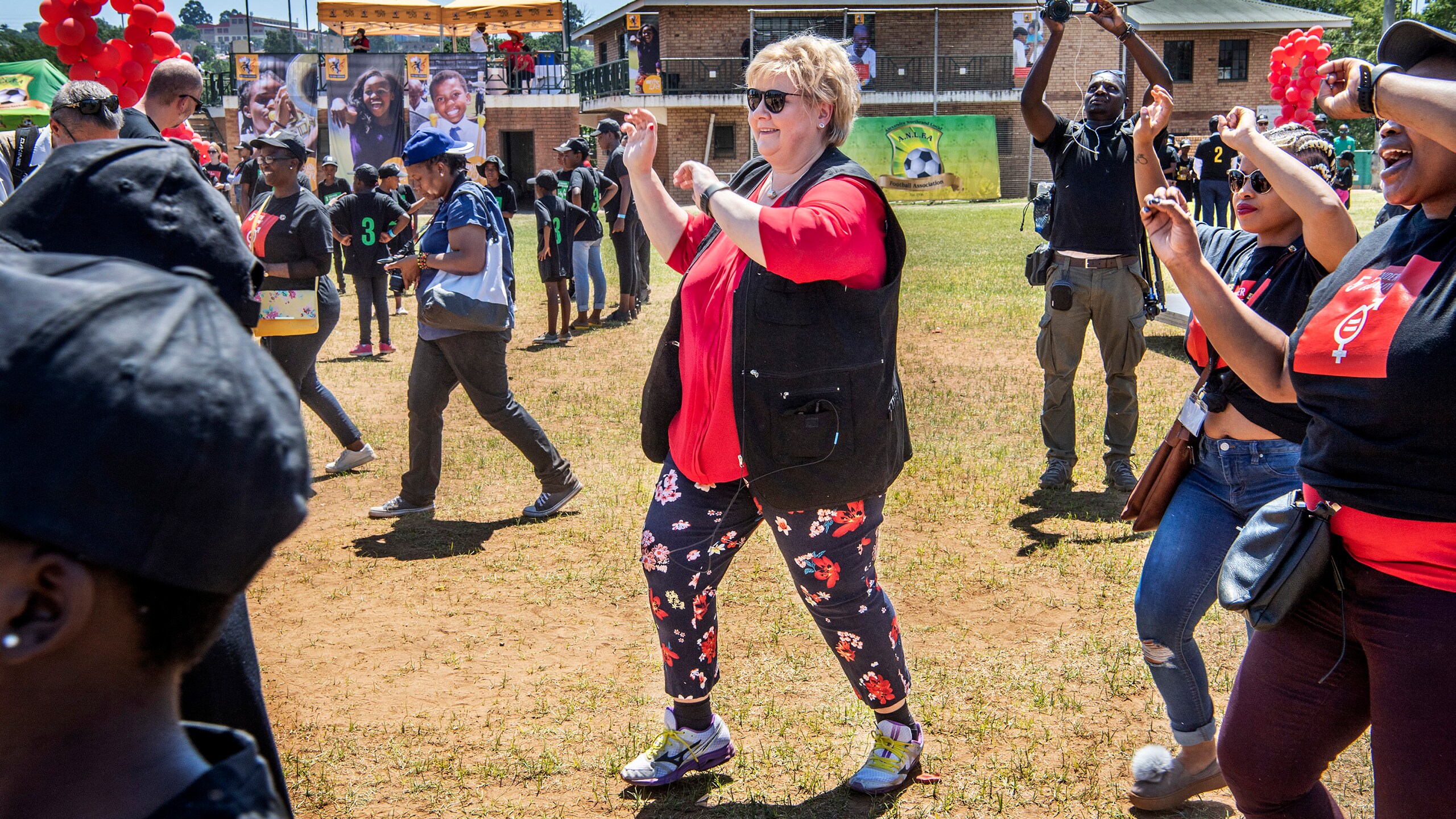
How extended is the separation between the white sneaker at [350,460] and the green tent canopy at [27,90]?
7.60 meters

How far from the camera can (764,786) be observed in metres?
3.62

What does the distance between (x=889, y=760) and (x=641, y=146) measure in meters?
2.01

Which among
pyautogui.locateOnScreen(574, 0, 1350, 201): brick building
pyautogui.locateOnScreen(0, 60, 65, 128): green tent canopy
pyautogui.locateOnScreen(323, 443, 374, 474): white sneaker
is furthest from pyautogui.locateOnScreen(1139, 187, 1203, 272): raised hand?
pyautogui.locateOnScreen(574, 0, 1350, 201): brick building

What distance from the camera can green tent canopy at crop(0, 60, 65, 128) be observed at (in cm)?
1292

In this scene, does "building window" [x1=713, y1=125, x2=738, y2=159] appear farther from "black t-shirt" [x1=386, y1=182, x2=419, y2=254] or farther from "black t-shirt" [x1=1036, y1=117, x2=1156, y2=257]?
"black t-shirt" [x1=1036, y1=117, x2=1156, y2=257]

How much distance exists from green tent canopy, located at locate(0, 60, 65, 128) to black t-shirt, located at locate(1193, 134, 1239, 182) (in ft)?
44.2

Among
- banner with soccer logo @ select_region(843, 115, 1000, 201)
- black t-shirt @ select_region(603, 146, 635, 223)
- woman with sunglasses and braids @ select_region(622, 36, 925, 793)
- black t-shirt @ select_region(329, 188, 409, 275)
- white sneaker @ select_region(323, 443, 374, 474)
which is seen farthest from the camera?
banner with soccer logo @ select_region(843, 115, 1000, 201)

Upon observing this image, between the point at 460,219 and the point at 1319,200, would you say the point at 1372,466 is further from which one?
the point at 460,219

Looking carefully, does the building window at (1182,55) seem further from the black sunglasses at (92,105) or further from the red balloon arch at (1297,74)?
the black sunglasses at (92,105)

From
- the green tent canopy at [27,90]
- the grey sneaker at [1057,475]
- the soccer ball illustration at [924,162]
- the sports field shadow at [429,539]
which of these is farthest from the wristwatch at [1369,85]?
the soccer ball illustration at [924,162]

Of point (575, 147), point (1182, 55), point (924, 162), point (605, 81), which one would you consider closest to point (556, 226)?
point (575, 147)

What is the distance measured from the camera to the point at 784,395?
10.2 ft

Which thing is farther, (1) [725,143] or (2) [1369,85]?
(1) [725,143]

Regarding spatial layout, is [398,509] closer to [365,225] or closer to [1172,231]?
[1172,231]
